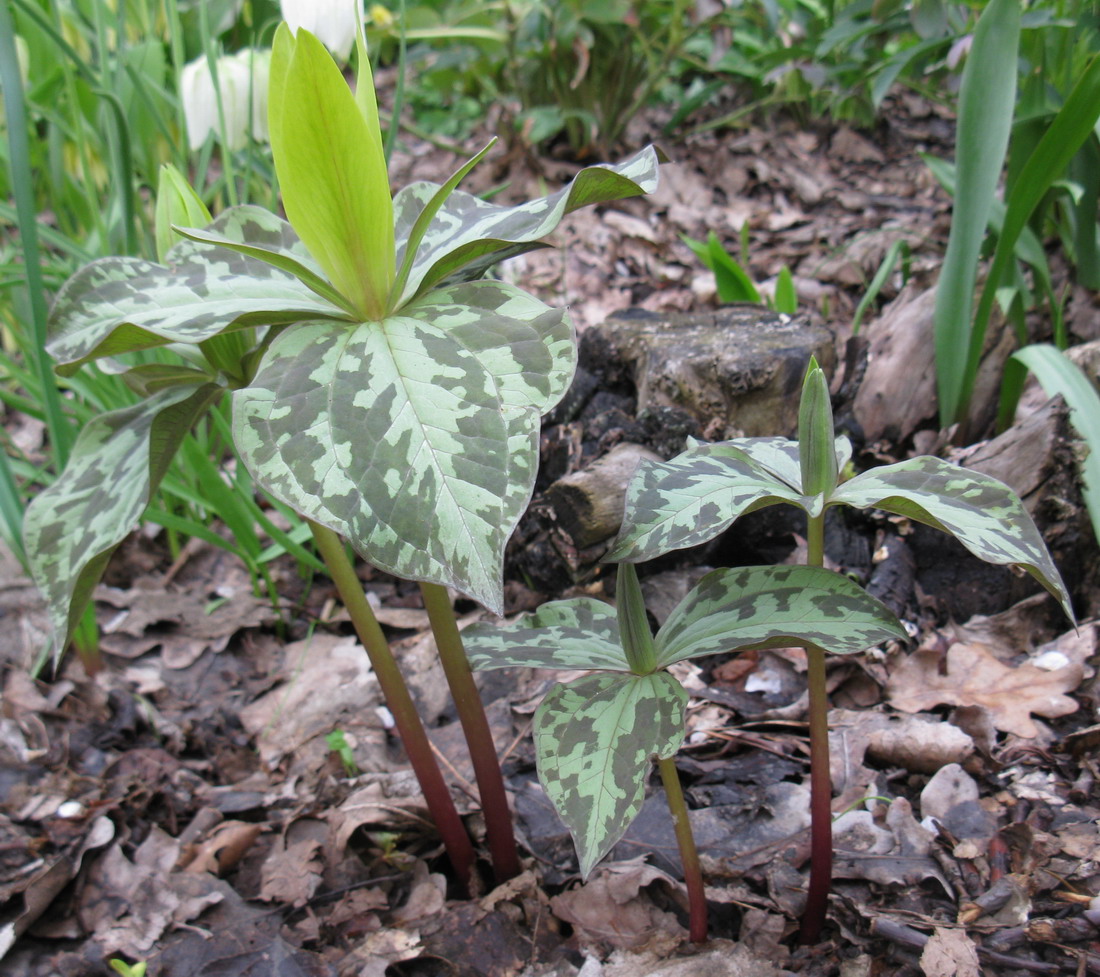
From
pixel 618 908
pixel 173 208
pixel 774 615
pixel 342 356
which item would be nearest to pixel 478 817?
pixel 618 908

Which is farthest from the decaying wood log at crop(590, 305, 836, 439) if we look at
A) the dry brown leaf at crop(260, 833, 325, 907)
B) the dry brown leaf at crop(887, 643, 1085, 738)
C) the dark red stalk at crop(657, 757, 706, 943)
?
the dry brown leaf at crop(260, 833, 325, 907)

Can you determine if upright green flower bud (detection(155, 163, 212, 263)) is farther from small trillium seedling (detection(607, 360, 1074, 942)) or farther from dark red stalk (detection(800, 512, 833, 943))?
dark red stalk (detection(800, 512, 833, 943))

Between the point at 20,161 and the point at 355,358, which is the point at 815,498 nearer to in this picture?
the point at 355,358

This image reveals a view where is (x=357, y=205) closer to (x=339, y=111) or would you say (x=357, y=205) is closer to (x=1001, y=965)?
(x=339, y=111)

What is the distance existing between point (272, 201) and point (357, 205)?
1381 millimetres

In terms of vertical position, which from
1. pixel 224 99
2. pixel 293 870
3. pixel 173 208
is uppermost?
pixel 224 99

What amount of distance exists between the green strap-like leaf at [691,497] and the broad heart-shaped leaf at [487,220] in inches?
8.8

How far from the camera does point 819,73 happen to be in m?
2.70

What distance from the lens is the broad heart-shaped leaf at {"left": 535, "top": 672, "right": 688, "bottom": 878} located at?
63cm

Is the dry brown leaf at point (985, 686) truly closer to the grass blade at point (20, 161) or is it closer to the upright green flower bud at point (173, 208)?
the upright green flower bud at point (173, 208)

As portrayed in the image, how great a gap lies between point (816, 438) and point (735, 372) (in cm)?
72

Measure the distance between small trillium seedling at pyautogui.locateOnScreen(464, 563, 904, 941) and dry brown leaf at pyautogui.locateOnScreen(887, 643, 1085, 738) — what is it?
54 centimetres

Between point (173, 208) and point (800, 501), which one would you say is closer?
point (800, 501)

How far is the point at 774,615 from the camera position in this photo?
0.69 meters
